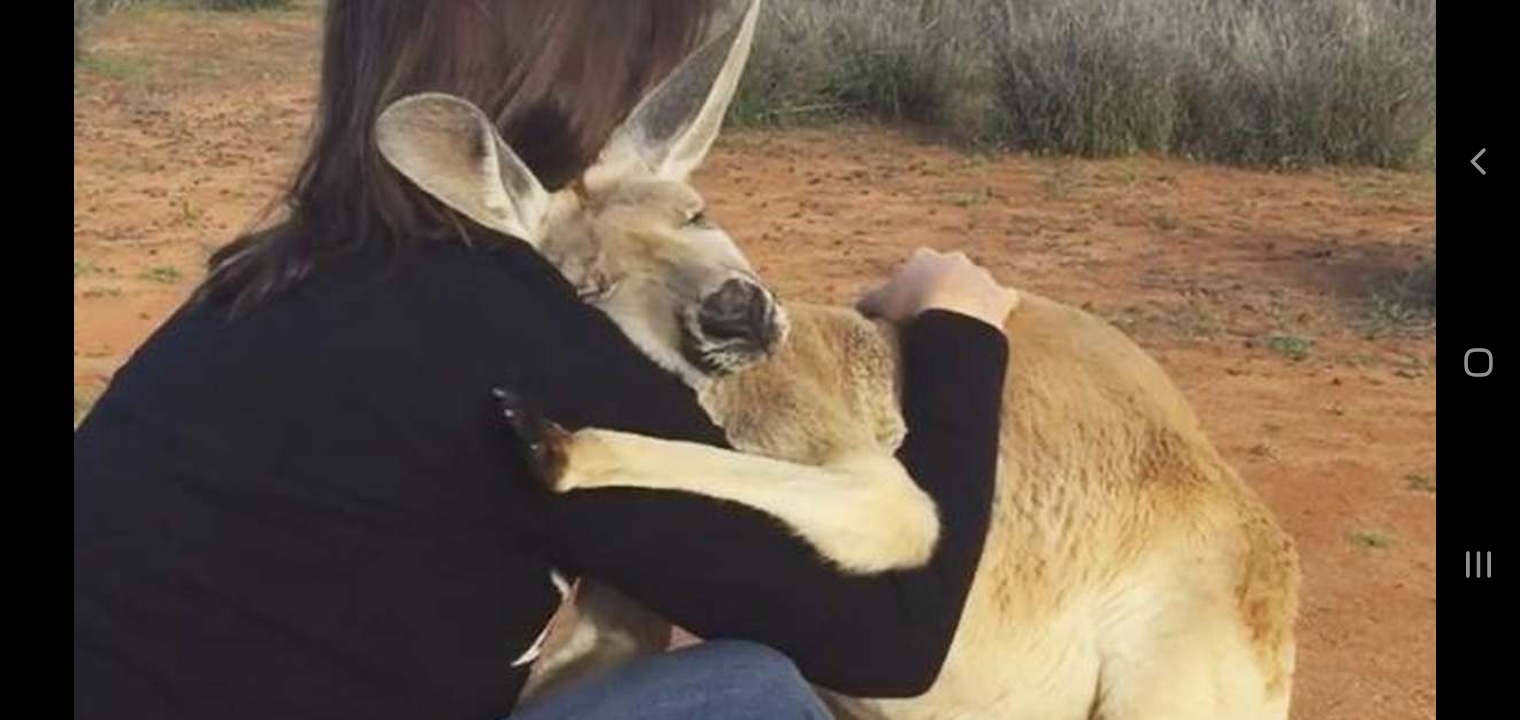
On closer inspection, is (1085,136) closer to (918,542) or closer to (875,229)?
(875,229)

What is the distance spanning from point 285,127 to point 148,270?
5196 mm

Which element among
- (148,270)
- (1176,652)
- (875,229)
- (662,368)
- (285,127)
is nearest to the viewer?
(662,368)

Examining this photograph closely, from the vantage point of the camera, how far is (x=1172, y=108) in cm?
1314

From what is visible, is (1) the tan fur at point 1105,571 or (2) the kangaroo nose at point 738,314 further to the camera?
(1) the tan fur at point 1105,571

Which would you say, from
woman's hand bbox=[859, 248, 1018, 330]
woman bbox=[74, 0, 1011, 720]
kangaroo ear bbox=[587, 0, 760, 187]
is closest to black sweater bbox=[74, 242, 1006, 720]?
woman bbox=[74, 0, 1011, 720]

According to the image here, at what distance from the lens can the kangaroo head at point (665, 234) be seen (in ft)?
7.74

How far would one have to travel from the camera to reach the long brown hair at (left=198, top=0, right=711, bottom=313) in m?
2.22

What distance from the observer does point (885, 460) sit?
2.55m

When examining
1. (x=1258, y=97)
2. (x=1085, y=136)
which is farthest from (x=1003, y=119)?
(x=1258, y=97)
